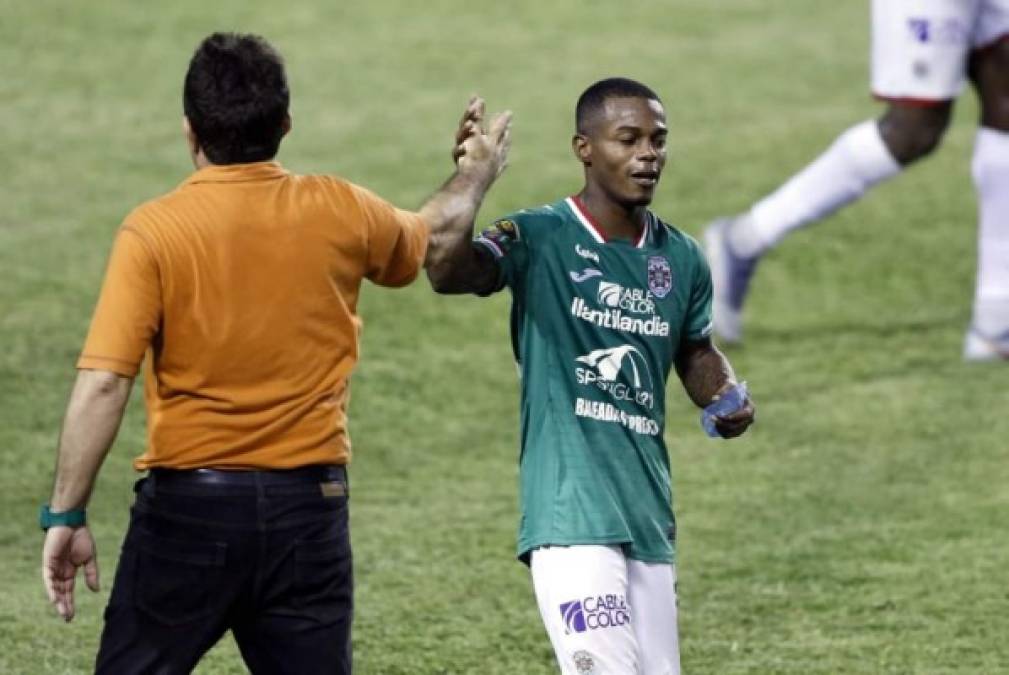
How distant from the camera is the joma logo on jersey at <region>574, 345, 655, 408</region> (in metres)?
5.25

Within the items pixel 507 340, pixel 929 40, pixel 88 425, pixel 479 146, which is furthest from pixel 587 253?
pixel 507 340

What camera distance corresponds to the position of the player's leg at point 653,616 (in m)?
5.25

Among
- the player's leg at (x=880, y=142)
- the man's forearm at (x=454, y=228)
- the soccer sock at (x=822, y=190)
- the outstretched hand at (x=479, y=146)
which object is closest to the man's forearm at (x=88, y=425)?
the man's forearm at (x=454, y=228)

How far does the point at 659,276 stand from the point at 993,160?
4.44 metres

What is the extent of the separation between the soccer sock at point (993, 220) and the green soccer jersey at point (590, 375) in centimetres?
432

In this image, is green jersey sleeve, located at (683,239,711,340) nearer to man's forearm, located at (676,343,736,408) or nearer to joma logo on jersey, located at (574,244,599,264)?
man's forearm, located at (676,343,736,408)

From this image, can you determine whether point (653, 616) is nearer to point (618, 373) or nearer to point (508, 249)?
point (618, 373)

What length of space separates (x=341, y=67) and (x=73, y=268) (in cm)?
375

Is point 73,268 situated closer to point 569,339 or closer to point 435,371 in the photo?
point 435,371

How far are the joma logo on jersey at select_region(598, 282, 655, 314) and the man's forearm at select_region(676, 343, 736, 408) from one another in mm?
262

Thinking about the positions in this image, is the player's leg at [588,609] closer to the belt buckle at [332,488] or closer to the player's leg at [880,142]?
the belt buckle at [332,488]

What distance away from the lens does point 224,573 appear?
15.2 ft

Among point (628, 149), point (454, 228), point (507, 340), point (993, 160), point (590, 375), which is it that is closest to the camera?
point (454, 228)

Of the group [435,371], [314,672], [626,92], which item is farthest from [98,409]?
[435,371]
